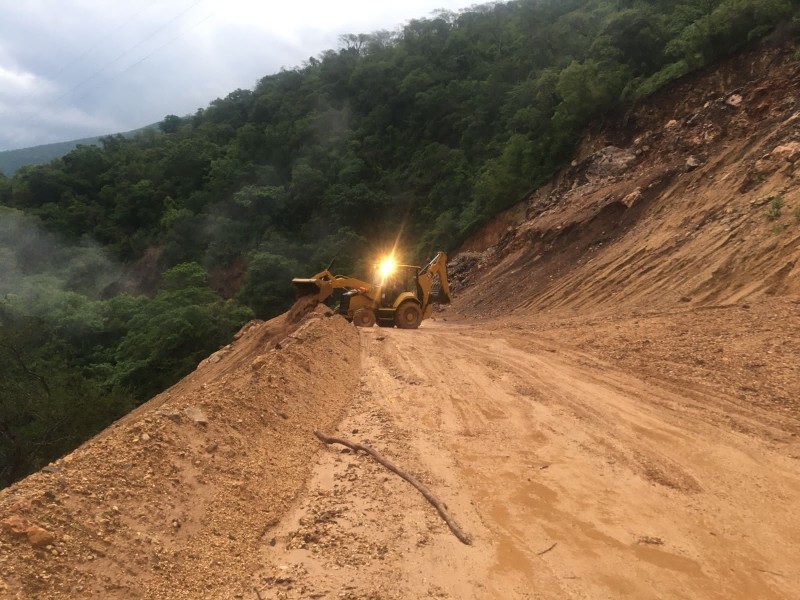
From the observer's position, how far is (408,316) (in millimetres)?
16109

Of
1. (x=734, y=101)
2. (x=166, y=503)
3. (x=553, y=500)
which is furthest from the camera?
(x=734, y=101)

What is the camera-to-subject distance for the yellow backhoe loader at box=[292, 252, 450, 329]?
50.4 ft

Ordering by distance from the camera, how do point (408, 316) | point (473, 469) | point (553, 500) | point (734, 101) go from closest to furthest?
point (553, 500) → point (473, 469) → point (408, 316) → point (734, 101)

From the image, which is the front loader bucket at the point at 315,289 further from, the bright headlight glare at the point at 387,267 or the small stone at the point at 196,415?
the small stone at the point at 196,415

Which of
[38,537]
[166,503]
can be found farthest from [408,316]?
[38,537]

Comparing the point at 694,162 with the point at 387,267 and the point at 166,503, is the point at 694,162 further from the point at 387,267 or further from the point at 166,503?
the point at 166,503

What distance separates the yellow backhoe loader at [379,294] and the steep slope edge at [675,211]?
426cm

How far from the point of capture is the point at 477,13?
59.4 m

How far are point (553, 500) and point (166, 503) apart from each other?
10.0 ft

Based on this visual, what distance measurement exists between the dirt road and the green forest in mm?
13987

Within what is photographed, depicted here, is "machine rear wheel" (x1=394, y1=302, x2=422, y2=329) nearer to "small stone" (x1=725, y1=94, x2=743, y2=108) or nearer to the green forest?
the green forest

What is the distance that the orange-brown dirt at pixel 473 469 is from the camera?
11.9 ft

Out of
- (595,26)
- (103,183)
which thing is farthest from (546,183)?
(103,183)

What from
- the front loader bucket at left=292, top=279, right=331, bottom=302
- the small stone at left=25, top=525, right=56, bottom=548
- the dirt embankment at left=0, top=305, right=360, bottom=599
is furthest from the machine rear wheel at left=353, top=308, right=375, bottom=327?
the small stone at left=25, top=525, right=56, bottom=548
